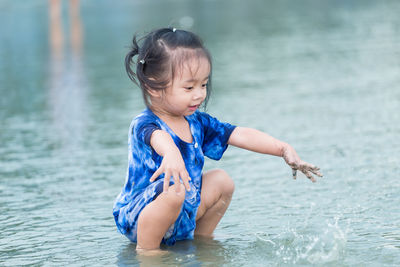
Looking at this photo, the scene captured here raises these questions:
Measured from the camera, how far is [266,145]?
129 inches

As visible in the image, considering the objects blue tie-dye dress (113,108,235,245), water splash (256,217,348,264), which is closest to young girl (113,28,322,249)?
blue tie-dye dress (113,108,235,245)

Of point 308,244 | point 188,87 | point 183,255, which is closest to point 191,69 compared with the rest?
point 188,87

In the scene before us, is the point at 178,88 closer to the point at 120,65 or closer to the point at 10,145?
the point at 10,145

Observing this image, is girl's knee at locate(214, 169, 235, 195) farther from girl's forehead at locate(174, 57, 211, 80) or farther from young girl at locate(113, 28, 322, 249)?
girl's forehead at locate(174, 57, 211, 80)

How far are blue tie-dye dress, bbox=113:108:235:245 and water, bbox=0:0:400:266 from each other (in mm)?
102

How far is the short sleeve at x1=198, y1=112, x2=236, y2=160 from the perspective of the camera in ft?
11.0

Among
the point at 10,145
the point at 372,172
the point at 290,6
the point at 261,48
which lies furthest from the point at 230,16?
the point at 372,172

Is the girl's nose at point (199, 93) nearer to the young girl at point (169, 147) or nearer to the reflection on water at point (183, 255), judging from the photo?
the young girl at point (169, 147)

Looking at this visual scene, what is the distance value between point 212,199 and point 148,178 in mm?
327

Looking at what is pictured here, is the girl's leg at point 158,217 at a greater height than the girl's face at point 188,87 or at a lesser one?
lesser

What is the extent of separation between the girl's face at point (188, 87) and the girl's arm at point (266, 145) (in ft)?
1.09

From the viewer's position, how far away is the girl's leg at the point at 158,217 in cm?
287

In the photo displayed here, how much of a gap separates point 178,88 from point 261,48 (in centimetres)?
858

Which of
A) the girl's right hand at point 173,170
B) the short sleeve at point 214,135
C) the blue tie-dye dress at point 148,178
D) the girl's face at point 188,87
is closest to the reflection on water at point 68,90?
the short sleeve at point 214,135
